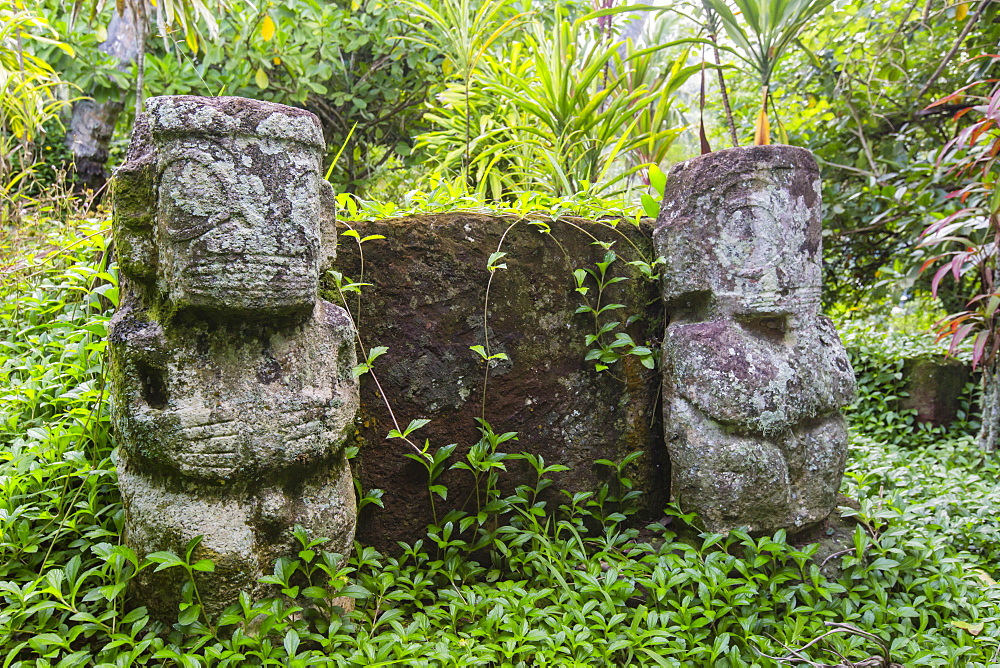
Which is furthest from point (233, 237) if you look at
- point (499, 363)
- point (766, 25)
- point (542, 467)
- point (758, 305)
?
point (766, 25)

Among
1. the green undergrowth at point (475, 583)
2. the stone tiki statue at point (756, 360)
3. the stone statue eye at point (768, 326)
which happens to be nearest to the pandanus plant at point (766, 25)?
the stone tiki statue at point (756, 360)

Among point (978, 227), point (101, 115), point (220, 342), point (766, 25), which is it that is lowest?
point (220, 342)

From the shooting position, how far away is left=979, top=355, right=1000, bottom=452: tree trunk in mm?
3766

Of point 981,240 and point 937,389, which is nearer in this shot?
point 981,240

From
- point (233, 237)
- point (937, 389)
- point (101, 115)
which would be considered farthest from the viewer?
point (101, 115)

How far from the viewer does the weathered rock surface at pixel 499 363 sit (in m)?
2.27

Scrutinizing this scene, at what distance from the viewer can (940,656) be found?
6.68 feet

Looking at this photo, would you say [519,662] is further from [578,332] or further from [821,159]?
[821,159]

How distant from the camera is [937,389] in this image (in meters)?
4.39

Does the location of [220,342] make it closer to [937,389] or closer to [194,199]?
[194,199]

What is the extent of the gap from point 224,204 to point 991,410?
13.4 feet

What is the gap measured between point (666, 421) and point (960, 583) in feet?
3.80

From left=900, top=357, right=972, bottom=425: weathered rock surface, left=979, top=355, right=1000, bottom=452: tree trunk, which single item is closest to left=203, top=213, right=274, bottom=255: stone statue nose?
left=979, top=355, right=1000, bottom=452: tree trunk

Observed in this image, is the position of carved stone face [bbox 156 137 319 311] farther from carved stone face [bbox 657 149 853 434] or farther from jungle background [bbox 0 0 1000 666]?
carved stone face [bbox 657 149 853 434]
